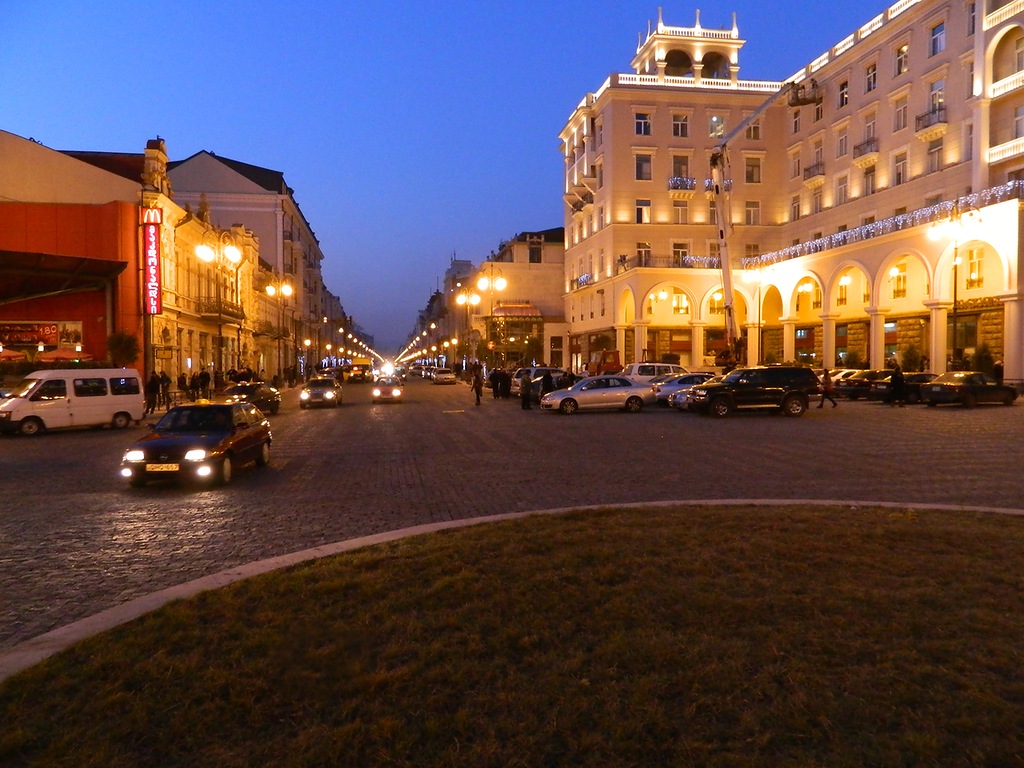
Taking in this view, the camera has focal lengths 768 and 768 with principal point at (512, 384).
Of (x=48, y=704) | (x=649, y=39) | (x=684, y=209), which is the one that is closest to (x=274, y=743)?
(x=48, y=704)

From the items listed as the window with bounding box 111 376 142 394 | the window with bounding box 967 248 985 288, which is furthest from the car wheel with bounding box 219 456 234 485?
the window with bounding box 967 248 985 288

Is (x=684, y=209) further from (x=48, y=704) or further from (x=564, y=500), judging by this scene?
(x=48, y=704)

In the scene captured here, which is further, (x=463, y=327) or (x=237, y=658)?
(x=463, y=327)

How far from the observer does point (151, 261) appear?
3325 centimetres

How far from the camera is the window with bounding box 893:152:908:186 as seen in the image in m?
44.9

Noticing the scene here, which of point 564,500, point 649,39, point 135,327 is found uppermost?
point 649,39

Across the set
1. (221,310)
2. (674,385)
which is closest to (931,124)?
(674,385)

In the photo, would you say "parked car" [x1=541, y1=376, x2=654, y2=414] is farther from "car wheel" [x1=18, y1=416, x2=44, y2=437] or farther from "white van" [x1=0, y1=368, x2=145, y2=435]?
"car wheel" [x1=18, y1=416, x2=44, y2=437]

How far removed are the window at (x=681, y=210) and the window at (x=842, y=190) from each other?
11.2 metres

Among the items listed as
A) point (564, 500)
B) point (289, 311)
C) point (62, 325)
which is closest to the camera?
point (564, 500)

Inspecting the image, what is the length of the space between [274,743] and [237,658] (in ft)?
3.70

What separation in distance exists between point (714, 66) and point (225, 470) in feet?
198

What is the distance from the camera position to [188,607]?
18.9ft

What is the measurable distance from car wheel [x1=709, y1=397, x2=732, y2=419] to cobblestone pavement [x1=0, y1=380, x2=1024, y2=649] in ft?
10.4
